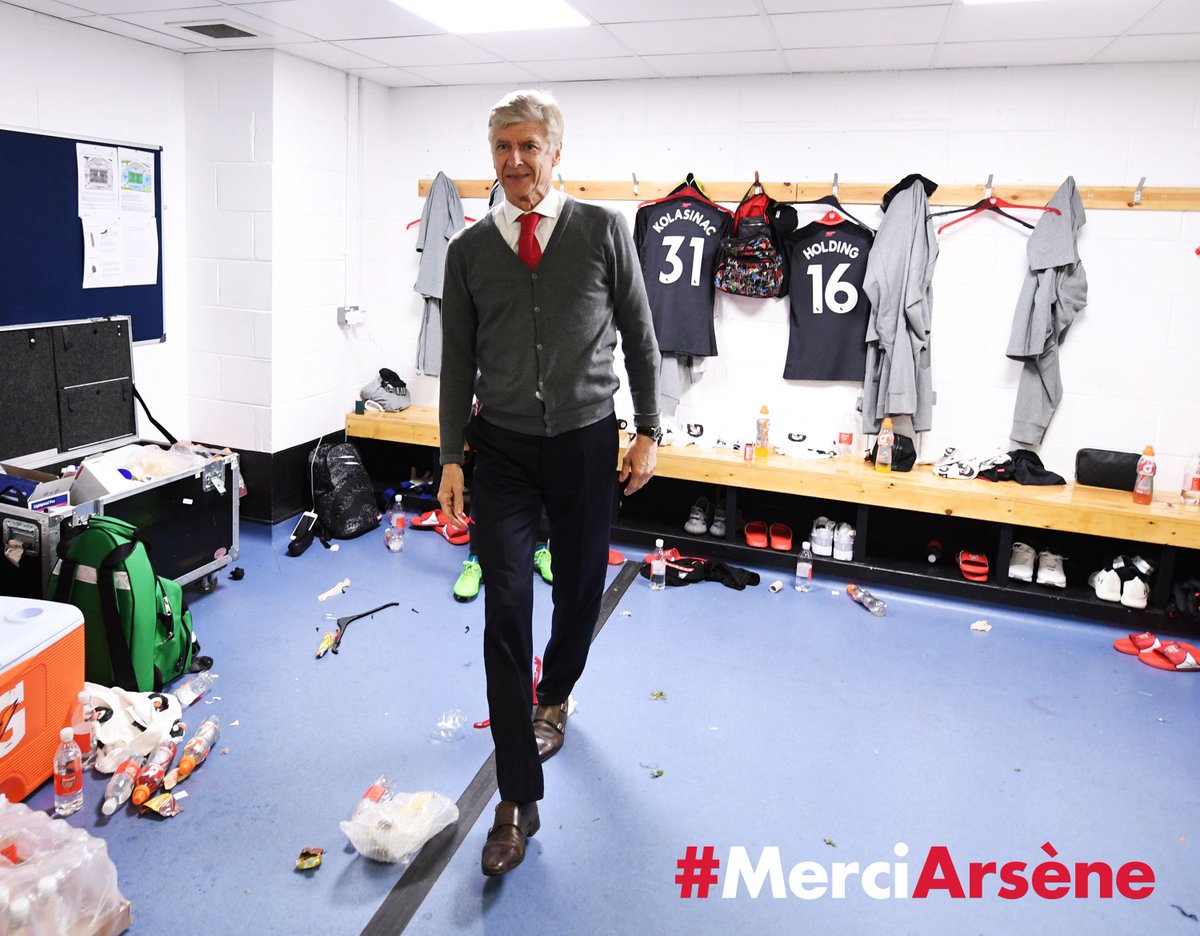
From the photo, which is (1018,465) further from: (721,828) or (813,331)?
(721,828)

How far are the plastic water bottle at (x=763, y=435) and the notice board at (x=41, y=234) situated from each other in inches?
116

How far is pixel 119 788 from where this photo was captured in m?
2.30

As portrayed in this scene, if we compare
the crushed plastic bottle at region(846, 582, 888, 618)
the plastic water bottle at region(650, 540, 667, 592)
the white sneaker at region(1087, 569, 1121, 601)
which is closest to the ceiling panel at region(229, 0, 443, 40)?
the plastic water bottle at region(650, 540, 667, 592)

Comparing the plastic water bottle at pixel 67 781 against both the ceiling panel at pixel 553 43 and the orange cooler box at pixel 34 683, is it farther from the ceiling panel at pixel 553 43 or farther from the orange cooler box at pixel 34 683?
the ceiling panel at pixel 553 43

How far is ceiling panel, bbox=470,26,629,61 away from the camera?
11.7ft

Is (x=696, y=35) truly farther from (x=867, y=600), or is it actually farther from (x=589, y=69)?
(x=867, y=600)

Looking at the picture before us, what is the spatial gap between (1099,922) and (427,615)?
2.38 meters

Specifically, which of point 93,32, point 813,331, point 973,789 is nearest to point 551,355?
point 973,789

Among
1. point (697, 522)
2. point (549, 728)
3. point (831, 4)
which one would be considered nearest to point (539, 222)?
point (549, 728)

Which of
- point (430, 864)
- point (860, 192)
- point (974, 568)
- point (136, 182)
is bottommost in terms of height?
point (430, 864)

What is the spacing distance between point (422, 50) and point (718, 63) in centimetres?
128

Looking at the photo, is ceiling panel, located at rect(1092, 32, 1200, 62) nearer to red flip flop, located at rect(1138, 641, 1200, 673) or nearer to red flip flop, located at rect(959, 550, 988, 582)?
red flip flop, located at rect(959, 550, 988, 582)

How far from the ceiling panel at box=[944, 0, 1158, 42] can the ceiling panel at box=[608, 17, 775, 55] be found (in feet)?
2.28

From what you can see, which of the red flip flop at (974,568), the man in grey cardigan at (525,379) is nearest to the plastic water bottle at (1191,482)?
the red flip flop at (974,568)
